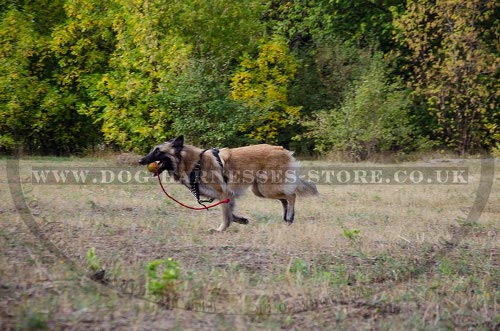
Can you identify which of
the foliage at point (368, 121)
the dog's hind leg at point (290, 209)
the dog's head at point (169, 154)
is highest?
the foliage at point (368, 121)

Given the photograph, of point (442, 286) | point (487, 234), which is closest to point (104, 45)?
point (487, 234)

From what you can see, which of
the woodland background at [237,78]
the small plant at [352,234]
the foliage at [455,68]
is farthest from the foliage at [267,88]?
the small plant at [352,234]

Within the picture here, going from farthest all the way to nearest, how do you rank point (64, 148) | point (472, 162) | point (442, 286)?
point (64, 148) → point (472, 162) → point (442, 286)

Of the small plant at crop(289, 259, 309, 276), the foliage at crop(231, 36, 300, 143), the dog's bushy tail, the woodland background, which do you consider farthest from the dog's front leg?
the foliage at crop(231, 36, 300, 143)

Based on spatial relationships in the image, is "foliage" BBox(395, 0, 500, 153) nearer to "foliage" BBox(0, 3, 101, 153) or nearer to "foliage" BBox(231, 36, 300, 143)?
"foliage" BBox(231, 36, 300, 143)

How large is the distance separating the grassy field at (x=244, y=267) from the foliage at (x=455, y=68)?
1442 centimetres

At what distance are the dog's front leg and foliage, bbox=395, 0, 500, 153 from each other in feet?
58.6

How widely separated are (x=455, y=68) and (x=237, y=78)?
8.30 metres

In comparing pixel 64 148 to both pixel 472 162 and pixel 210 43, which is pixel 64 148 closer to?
pixel 210 43

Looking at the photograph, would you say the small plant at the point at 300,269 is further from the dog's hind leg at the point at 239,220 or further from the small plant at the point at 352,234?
the dog's hind leg at the point at 239,220

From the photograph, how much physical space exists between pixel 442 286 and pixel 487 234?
14.0ft

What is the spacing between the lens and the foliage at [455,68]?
27062 millimetres

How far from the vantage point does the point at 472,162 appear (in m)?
24.7

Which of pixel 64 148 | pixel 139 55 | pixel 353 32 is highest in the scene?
pixel 353 32
